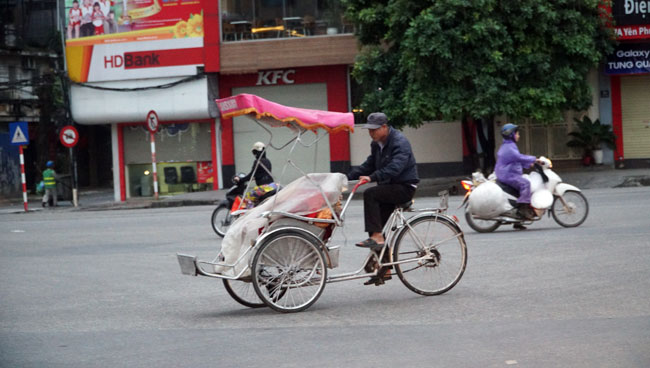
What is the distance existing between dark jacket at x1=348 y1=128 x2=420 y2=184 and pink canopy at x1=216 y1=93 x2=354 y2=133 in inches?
Answer: 15.9

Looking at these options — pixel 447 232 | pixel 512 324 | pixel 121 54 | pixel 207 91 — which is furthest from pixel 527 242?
pixel 121 54

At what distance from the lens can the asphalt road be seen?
6.11 meters

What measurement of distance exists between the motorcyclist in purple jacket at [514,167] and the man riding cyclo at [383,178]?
541 cm

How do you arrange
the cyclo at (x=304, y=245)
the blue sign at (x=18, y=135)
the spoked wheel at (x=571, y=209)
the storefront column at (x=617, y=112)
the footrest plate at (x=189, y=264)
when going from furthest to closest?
1. the blue sign at (x=18, y=135)
2. the storefront column at (x=617, y=112)
3. the spoked wheel at (x=571, y=209)
4. the cyclo at (x=304, y=245)
5. the footrest plate at (x=189, y=264)

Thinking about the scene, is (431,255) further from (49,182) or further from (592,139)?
(49,182)

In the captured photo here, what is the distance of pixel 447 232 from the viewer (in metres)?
8.59

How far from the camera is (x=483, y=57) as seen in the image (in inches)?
980

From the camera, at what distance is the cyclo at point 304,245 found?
7910mm

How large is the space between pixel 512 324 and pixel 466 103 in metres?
18.5

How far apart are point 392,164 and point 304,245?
1159 mm

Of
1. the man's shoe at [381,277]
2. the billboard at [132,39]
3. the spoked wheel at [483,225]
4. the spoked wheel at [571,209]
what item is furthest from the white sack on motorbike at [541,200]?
the billboard at [132,39]

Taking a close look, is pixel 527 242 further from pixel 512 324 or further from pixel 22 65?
pixel 22 65

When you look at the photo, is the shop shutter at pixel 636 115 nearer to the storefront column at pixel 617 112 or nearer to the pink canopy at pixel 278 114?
the storefront column at pixel 617 112

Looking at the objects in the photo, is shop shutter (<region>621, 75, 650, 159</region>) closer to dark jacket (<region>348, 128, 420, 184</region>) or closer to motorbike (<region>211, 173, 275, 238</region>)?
motorbike (<region>211, 173, 275, 238</region>)
